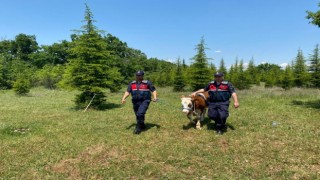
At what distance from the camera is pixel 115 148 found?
29.8ft

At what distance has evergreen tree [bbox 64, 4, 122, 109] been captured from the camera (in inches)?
736

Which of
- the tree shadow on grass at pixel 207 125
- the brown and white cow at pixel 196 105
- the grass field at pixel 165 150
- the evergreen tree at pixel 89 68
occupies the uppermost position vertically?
the evergreen tree at pixel 89 68

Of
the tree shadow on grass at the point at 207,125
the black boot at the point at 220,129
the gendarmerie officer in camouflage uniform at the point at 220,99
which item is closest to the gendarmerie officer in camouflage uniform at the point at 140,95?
the tree shadow on grass at the point at 207,125

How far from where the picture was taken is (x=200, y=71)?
34.2 meters

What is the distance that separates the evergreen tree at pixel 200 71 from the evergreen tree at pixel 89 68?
16251 millimetres

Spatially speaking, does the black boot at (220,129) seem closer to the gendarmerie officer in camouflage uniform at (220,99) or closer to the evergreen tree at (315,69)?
the gendarmerie officer in camouflage uniform at (220,99)

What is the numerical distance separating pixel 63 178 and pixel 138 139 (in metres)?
3.51

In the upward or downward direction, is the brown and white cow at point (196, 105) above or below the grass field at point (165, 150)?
above

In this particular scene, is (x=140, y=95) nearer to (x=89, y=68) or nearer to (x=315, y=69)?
(x=89, y=68)

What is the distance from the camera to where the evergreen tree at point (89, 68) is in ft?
61.4

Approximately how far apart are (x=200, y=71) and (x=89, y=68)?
59.3 ft

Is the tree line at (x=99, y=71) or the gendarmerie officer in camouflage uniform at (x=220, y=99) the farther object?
the tree line at (x=99, y=71)

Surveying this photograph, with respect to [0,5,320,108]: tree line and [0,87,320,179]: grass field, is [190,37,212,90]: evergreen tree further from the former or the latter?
[0,87,320,179]: grass field

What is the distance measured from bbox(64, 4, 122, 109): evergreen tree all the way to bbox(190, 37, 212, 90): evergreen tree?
16.3 m
